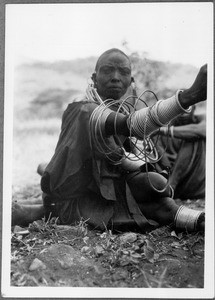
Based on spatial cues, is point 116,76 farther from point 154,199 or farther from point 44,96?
point 154,199

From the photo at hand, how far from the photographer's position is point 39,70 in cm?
302

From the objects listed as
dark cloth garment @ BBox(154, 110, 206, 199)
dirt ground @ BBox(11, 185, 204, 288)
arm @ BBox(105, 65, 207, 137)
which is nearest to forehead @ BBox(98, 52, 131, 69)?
arm @ BBox(105, 65, 207, 137)

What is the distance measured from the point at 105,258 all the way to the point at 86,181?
39 centimetres

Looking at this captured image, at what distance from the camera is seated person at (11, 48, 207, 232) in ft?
9.71

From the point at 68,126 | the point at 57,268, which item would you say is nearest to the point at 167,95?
the point at 68,126

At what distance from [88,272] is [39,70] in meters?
1.02

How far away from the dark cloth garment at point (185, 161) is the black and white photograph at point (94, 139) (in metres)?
0.24

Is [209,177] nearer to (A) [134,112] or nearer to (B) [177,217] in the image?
(B) [177,217]

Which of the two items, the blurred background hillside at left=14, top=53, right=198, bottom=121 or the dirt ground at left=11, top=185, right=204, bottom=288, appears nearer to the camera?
the dirt ground at left=11, top=185, right=204, bottom=288

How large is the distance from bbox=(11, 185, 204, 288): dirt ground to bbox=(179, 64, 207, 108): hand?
25.6 inches

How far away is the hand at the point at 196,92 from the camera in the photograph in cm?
275

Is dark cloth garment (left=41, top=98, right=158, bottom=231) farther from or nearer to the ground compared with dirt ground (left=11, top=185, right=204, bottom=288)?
farther from the ground

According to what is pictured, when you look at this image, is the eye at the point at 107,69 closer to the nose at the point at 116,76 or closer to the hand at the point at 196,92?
the nose at the point at 116,76

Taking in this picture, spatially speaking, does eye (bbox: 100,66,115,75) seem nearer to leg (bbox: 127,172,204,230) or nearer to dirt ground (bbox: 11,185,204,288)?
leg (bbox: 127,172,204,230)
